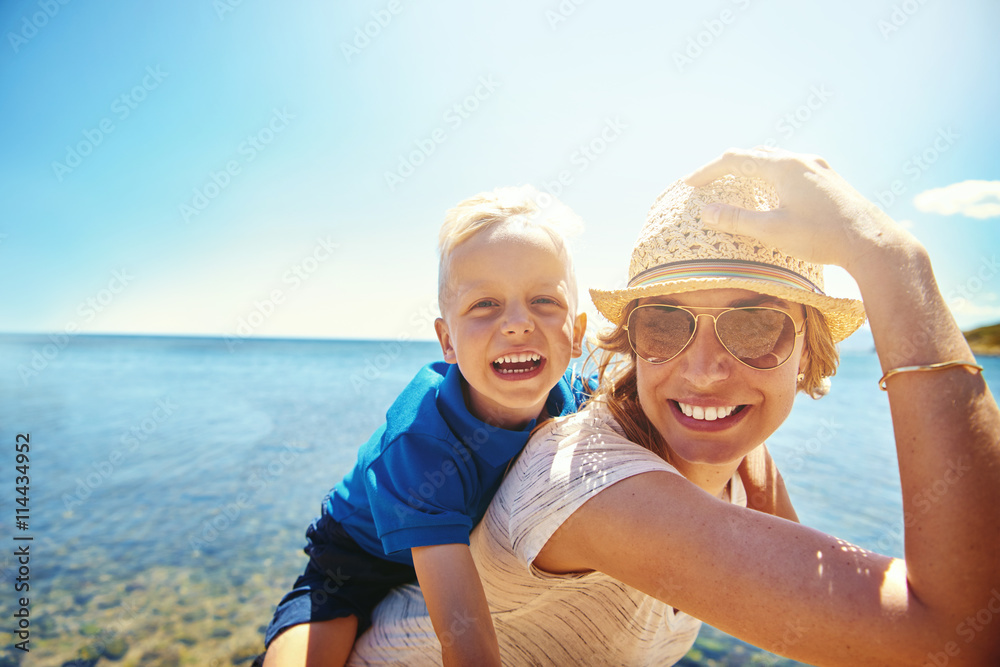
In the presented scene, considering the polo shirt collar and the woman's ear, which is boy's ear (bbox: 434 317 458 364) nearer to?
the polo shirt collar

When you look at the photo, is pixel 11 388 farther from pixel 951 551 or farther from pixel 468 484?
pixel 951 551

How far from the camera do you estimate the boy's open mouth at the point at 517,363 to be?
8.10 feet

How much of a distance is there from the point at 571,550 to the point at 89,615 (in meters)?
5.49

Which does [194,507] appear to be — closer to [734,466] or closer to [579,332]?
[579,332]

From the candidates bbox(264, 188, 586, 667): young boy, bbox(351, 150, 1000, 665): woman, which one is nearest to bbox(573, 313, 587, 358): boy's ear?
bbox(264, 188, 586, 667): young boy

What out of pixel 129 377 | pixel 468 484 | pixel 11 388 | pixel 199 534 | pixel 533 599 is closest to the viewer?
pixel 533 599

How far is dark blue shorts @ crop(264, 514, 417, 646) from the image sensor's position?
2.65 metres

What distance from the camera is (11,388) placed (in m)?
19.7

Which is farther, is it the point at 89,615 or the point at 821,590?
the point at 89,615

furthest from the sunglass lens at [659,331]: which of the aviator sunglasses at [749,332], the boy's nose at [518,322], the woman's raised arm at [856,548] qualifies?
the boy's nose at [518,322]

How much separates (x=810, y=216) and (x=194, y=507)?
349 inches

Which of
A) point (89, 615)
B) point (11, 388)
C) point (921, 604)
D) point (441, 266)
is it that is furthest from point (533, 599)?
point (11, 388)

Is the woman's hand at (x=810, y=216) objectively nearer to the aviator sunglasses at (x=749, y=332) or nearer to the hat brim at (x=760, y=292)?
the hat brim at (x=760, y=292)

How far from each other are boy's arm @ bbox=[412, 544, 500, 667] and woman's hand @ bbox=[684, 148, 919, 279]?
1.56 metres
